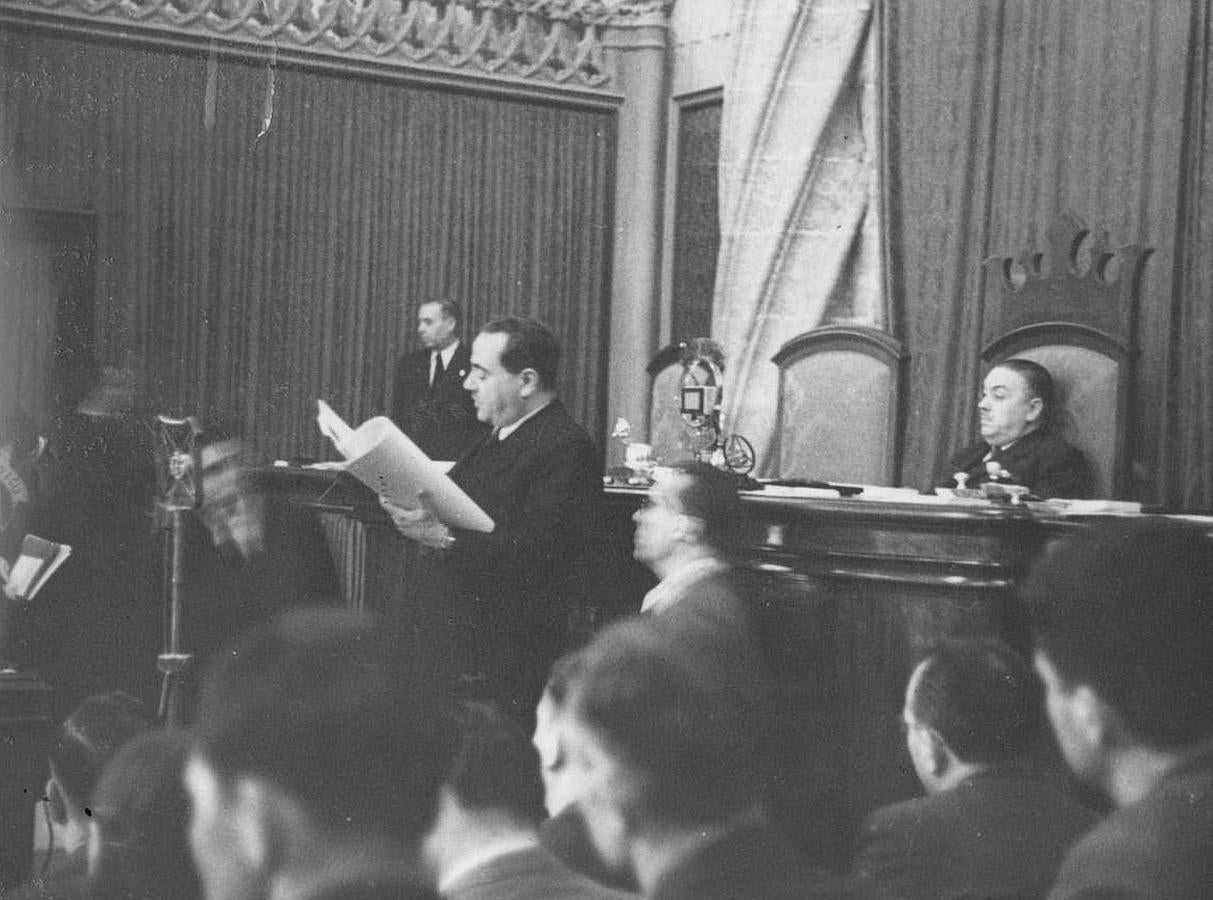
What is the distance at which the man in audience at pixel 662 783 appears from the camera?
225 cm

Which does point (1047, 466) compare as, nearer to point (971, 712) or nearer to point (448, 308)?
point (971, 712)

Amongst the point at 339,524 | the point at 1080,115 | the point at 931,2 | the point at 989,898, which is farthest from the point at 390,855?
the point at 931,2

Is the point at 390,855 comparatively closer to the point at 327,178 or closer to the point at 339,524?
the point at 339,524

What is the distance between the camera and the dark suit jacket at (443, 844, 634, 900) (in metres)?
1.95

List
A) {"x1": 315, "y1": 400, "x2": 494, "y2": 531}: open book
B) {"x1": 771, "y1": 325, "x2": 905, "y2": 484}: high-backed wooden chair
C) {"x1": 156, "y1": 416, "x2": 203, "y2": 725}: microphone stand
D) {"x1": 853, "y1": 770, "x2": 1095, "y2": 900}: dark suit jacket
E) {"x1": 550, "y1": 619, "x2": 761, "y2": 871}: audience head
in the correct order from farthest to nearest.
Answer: {"x1": 771, "y1": 325, "x2": 905, "y2": 484}: high-backed wooden chair → {"x1": 156, "y1": 416, "x2": 203, "y2": 725}: microphone stand → {"x1": 315, "y1": 400, "x2": 494, "y2": 531}: open book → {"x1": 550, "y1": 619, "x2": 761, "y2": 871}: audience head → {"x1": 853, "y1": 770, "x2": 1095, "y2": 900}: dark suit jacket

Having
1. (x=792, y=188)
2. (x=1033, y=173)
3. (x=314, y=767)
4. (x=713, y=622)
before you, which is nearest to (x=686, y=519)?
(x=713, y=622)

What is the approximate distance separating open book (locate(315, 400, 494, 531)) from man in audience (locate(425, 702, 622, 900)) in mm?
958

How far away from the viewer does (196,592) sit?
3.66m

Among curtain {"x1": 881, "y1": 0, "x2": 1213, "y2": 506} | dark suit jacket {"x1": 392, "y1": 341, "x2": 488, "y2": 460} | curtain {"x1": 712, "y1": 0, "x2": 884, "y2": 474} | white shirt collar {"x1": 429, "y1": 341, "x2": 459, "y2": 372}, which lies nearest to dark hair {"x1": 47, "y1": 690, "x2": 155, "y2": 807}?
curtain {"x1": 881, "y1": 0, "x2": 1213, "y2": 506}

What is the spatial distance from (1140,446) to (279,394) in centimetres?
364

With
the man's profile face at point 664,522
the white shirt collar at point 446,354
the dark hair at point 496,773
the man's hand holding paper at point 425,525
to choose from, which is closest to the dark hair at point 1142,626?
the man's profile face at point 664,522

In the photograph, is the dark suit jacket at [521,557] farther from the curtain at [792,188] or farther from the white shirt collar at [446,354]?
the curtain at [792,188]

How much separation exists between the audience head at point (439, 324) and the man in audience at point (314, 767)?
399cm

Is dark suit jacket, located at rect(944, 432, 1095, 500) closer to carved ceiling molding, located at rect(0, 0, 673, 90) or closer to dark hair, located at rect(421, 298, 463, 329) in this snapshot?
dark hair, located at rect(421, 298, 463, 329)
